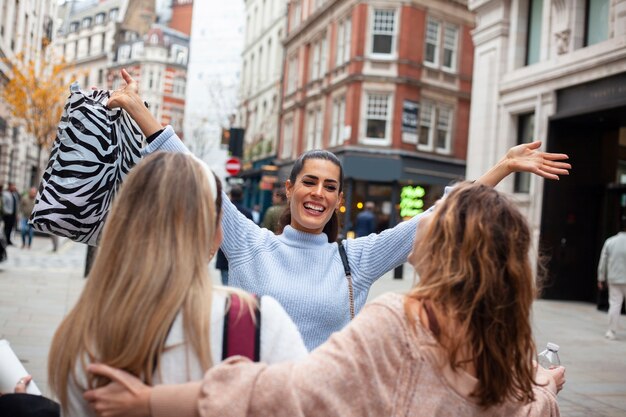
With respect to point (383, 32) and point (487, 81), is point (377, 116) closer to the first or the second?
point (383, 32)

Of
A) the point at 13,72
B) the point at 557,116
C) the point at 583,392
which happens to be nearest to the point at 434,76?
the point at 557,116

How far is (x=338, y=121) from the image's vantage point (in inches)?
1251

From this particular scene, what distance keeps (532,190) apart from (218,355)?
50.9 feet

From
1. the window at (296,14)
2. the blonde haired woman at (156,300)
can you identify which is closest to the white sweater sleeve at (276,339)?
the blonde haired woman at (156,300)

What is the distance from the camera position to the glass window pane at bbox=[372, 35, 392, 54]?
3036cm

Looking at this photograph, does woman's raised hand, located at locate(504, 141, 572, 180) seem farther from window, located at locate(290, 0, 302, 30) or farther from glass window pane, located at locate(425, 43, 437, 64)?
window, located at locate(290, 0, 302, 30)

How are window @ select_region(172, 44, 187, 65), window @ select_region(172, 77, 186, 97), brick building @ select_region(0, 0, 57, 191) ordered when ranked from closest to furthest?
brick building @ select_region(0, 0, 57, 191) < window @ select_region(172, 44, 187, 65) < window @ select_region(172, 77, 186, 97)

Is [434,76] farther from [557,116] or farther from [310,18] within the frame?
[557,116]

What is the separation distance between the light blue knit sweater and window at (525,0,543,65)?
596 inches

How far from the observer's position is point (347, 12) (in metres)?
31.6

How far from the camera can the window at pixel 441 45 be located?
30791 millimetres

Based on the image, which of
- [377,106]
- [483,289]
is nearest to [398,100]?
[377,106]

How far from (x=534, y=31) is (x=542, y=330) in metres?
8.77

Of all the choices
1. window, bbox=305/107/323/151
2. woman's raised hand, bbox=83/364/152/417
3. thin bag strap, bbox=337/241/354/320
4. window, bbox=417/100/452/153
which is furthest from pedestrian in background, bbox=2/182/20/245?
woman's raised hand, bbox=83/364/152/417
